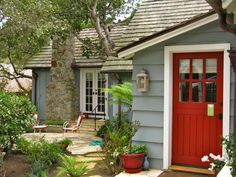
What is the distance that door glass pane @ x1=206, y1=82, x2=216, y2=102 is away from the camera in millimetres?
6637

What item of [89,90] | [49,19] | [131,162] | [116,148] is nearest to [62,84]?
[89,90]

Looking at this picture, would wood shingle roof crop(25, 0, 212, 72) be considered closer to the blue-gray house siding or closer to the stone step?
the blue-gray house siding

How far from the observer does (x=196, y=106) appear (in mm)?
6781

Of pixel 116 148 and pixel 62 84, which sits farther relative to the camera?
pixel 62 84

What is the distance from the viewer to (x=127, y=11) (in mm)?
14875

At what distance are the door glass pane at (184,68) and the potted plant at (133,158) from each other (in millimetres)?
1726

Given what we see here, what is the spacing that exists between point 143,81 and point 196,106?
1.20 m

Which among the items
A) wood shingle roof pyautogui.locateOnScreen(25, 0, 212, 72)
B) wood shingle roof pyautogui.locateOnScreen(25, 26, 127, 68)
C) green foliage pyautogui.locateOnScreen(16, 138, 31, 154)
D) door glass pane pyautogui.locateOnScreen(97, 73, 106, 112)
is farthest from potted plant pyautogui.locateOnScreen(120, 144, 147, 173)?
door glass pane pyautogui.locateOnScreen(97, 73, 106, 112)

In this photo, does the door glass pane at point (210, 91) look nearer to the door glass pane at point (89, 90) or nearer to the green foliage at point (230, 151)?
the green foliage at point (230, 151)

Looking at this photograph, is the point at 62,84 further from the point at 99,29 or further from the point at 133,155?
the point at 133,155

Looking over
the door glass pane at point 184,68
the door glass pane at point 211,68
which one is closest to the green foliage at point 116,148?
the door glass pane at point 184,68

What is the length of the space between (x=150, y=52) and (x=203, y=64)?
1.12 m

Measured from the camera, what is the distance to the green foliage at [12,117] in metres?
6.84

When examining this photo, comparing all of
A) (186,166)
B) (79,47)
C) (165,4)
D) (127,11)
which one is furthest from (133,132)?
(79,47)
